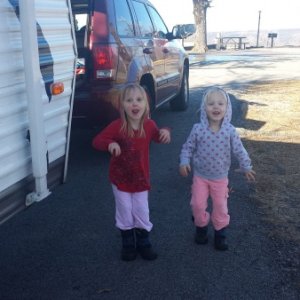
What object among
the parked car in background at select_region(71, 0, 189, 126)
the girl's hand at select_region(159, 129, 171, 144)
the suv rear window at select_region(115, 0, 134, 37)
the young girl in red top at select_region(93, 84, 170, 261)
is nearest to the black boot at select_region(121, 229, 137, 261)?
the young girl in red top at select_region(93, 84, 170, 261)

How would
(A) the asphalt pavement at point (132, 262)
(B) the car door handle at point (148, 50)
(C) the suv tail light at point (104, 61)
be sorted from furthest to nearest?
(B) the car door handle at point (148, 50), (C) the suv tail light at point (104, 61), (A) the asphalt pavement at point (132, 262)

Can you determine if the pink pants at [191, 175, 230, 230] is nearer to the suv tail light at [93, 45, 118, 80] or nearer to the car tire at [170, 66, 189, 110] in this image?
the suv tail light at [93, 45, 118, 80]

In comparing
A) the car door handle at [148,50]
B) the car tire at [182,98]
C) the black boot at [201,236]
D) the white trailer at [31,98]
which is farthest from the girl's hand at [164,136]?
the car tire at [182,98]

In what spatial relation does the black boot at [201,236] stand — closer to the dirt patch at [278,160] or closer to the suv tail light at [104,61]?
the dirt patch at [278,160]

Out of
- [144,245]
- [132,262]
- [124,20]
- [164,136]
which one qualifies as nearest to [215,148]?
[164,136]

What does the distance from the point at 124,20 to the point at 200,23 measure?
26714mm

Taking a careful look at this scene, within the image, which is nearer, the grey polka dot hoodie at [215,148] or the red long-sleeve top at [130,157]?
the red long-sleeve top at [130,157]

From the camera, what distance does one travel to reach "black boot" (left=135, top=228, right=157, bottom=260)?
3434 mm

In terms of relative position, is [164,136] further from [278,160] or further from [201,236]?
[278,160]

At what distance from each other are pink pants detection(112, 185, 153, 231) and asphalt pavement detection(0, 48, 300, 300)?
0.94 ft

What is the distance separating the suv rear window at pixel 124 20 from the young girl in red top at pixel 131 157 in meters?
2.32

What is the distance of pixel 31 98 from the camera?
2.58 m

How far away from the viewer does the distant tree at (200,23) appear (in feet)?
102

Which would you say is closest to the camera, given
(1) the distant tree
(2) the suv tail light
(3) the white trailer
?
(3) the white trailer
